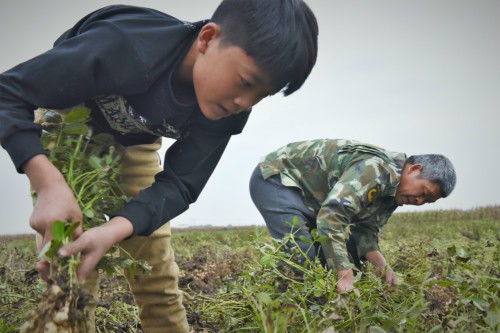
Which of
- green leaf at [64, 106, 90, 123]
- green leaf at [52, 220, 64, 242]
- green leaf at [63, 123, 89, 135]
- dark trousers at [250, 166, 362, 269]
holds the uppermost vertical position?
green leaf at [64, 106, 90, 123]

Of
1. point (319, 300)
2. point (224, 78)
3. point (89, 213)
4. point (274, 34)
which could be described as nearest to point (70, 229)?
point (89, 213)

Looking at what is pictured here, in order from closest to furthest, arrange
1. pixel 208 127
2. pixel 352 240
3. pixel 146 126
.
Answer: pixel 146 126 → pixel 208 127 → pixel 352 240

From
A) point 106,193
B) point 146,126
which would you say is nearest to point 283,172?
point 146,126

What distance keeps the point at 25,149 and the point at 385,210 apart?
257 cm

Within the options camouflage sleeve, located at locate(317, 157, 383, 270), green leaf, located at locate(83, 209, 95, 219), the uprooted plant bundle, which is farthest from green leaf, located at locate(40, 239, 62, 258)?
camouflage sleeve, located at locate(317, 157, 383, 270)

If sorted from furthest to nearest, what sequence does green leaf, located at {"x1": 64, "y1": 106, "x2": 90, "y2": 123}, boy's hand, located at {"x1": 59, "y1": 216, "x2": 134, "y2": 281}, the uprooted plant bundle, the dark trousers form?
the dark trousers < green leaf, located at {"x1": 64, "y1": 106, "x2": 90, "y2": 123} < boy's hand, located at {"x1": 59, "y1": 216, "x2": 134, "y2": 281} < the uprooted plant bundle

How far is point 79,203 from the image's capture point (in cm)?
176

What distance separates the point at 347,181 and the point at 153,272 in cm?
121

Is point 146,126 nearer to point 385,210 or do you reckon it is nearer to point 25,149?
point 25,149

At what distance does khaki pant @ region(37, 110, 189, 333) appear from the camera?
2.62 m

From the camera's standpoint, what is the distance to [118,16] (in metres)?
2.03

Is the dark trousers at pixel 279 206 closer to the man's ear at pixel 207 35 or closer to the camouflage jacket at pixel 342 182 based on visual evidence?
the camouflage jacket at pixel 342 182

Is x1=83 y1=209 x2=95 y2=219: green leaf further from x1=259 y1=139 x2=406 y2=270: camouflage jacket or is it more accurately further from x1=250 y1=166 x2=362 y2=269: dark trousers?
x1=250 y1=166 x2=362 y2=269: dark trousers

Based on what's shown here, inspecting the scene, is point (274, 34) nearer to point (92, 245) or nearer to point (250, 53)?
point (250, 53)
